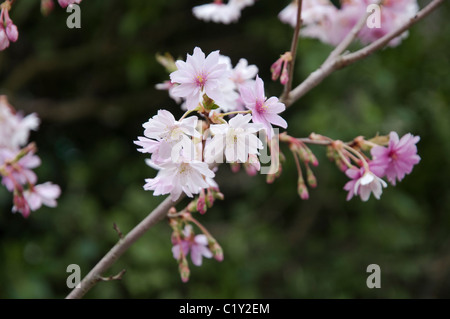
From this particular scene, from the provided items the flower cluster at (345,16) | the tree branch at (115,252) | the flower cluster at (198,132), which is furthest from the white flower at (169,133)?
the flower cluster at (345,16)

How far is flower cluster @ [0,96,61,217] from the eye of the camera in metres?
0.77

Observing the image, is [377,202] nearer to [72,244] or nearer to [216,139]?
[72,244]

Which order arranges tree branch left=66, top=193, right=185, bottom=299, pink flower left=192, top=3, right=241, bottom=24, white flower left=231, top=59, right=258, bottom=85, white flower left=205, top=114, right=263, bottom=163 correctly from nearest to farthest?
1. white flower left=205, top=114, right=263, bottom=163
2. tree branch left=66, top=193, right=185, bottom=299
3. white flower left=231, top=59, right=258, bottom=85
4. pink flower left=192, top=3, right=241, bottom=24

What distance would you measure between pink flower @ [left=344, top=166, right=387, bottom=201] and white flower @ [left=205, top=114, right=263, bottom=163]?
0.17 m

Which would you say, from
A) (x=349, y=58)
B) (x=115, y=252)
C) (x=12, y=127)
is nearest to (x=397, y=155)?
(x=349, y=58)

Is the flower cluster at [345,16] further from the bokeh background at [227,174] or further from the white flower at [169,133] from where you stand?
the bokeh background at [227,174]

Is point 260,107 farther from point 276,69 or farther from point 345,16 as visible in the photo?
point 345,16

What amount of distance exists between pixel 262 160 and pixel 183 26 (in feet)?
5.89

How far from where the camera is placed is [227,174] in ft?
8.02

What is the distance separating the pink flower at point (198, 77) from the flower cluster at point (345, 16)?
1.41 ft

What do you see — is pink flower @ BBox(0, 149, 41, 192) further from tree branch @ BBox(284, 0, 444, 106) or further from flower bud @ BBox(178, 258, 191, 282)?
tree branch @ BBox(284, 0, 444, 106)

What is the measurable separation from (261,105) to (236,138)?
0.05 m

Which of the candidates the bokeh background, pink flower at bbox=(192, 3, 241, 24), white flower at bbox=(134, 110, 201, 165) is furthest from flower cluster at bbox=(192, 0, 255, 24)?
the bokeh background

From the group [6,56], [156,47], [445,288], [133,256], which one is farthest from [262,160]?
[445,288]
